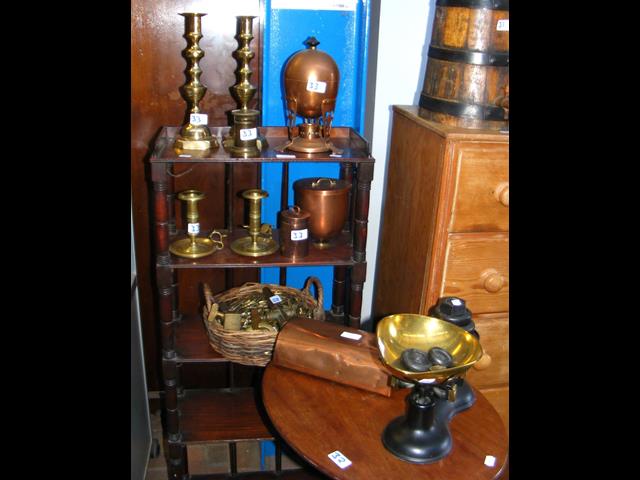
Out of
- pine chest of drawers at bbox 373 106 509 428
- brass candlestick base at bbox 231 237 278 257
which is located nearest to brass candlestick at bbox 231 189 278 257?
brass candlestick base at bbox 231 237 278 257

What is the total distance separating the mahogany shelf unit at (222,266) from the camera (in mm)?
1717

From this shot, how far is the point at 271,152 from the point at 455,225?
59 cm

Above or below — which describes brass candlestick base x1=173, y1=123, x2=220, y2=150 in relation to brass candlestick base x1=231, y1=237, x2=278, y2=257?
above

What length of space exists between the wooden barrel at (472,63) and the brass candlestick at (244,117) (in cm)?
55

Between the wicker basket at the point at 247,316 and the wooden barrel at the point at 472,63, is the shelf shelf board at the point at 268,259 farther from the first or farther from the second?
the wooden barrel at the point at 472,63

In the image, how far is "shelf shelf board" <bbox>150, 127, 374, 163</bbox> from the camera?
5.42 feet

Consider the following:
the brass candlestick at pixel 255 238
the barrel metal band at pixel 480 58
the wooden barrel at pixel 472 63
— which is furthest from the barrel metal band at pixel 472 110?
the brass candlestick at pixel 255 238

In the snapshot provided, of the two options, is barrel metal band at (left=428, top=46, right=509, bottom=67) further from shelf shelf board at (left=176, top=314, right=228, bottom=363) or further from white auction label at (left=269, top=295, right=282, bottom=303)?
shelf shelf board at (left=176, top=314, right=228, bottom=363)

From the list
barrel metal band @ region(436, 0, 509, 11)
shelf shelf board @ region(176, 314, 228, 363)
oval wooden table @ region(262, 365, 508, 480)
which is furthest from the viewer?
shelf shelf board @ region(176, 314, 228, 363)

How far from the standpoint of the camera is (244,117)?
1.76m

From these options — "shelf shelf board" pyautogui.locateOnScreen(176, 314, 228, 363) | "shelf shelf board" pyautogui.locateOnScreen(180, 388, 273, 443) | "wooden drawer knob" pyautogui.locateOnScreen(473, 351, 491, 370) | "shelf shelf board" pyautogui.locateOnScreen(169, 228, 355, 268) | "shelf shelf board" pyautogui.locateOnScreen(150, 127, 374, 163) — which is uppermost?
"shelf shelf board" pyautogui.locateOnScreen(150, 127, 374, 163)

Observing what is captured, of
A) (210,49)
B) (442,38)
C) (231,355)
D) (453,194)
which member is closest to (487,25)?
(442,38)
